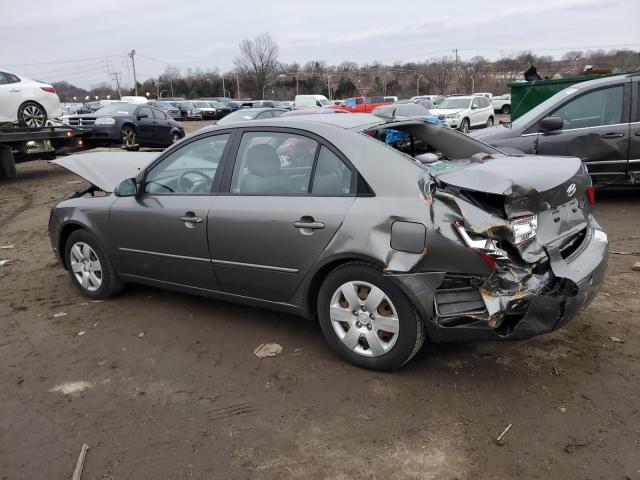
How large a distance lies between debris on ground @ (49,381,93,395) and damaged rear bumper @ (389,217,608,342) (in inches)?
85.3

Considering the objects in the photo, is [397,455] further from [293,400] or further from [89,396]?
[89,396]

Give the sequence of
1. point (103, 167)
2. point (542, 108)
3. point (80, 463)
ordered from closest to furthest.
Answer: point (80, 463) < point (103, 167) < point (542, 108)

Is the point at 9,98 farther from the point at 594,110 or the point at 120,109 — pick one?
the point at 594,110

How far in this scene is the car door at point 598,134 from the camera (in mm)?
7160

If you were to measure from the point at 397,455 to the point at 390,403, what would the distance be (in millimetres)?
445

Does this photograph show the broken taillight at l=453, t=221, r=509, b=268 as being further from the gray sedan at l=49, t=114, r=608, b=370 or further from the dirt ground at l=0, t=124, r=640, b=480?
the dirt ground at l=0, t=124, r=640, b=480

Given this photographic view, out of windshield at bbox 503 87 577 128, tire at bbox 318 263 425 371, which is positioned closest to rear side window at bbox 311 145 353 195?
tire at bbox 318 263 425 371

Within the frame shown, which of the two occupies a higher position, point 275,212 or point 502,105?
point 275,212

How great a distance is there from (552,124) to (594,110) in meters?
0.72

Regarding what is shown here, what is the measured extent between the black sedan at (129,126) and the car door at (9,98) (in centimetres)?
252

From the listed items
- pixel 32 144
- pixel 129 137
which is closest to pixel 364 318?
pixel 32 144

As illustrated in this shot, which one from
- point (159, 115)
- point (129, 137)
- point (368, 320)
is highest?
point (159, 115)

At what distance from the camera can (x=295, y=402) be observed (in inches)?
124

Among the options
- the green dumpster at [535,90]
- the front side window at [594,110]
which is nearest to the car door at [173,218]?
the front side window at [594,110]
